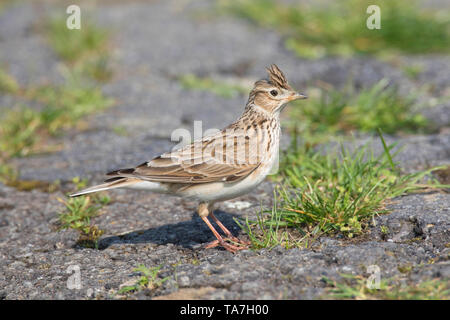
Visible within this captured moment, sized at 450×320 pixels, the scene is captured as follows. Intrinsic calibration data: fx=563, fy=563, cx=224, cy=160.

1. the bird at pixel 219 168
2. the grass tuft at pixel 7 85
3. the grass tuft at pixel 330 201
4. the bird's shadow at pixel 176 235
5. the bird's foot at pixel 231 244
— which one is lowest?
the bird's shadow at pixel 176 235

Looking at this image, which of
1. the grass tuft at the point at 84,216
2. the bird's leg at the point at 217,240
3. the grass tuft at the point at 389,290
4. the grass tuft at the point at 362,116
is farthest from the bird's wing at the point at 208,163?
the grass tuft at the point at 362,116

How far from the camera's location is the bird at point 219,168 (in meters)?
4.84

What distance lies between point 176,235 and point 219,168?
0.78 meters

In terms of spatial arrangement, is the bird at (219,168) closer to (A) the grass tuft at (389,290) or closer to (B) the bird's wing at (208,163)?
(B) the bird's wing at (208,163)

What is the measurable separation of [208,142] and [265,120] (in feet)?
1.92

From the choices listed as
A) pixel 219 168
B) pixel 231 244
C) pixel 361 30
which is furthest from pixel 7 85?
pixel 361 30

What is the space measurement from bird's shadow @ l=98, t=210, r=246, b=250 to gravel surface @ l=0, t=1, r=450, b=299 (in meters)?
0.02

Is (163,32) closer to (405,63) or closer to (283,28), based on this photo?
(283,28)

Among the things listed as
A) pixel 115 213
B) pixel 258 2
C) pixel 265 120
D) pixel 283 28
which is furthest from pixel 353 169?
pixel 258 2

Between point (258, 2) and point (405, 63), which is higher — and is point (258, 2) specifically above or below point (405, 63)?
above

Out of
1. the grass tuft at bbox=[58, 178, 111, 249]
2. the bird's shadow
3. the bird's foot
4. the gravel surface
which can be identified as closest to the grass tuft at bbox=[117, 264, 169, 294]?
the gravel surface

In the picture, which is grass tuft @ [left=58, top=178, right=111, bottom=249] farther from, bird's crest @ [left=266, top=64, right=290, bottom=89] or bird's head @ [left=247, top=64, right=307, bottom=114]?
bird's crest @ [left=266, top=64, right=290, bottom=89]

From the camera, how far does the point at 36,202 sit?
239 inches

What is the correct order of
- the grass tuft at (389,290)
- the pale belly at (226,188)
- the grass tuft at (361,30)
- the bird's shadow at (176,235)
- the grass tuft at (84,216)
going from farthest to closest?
the grass tuft at (361,30) → the grass tuft at (84,216) → the bird's shadow at (176,235) → the pale belly at (226,188) → the grass tuft at (389,290)
